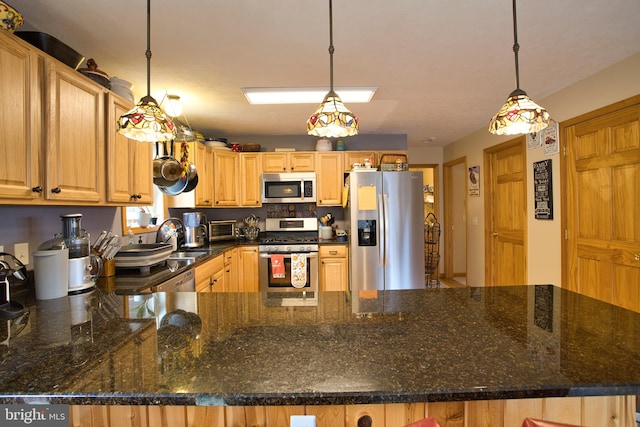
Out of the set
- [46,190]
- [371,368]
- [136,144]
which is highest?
[136,144]

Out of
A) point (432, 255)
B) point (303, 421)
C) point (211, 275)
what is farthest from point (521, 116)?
point (432, 255)

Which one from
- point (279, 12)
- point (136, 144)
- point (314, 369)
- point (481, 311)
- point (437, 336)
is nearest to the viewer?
point (314, 369)

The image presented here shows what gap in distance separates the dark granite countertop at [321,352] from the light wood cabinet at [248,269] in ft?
8.11

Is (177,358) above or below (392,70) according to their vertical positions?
below

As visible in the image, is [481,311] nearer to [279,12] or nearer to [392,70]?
[279,12]

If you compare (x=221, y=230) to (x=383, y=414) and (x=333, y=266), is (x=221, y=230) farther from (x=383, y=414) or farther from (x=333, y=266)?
(x=383, y=414)

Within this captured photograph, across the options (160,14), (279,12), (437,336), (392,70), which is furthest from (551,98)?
(160,14)

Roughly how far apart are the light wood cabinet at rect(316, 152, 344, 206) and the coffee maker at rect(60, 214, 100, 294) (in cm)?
276

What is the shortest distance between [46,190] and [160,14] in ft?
3.54

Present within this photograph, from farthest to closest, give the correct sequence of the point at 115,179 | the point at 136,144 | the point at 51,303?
the point at 136,144
the point at 115,179
the point at 51,303

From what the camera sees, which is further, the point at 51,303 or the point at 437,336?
the point at 51,303

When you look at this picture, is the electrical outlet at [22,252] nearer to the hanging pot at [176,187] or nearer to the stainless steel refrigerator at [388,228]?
the hanging pot at [176,187]

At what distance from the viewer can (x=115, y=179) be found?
1.95 meters

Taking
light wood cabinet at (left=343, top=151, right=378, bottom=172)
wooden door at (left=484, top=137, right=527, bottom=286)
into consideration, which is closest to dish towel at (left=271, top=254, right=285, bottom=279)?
light wood cabinet at (left=343, top=151, right=378, bottom=172)
